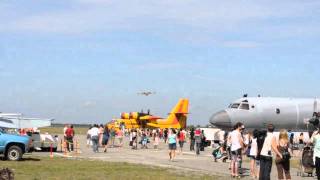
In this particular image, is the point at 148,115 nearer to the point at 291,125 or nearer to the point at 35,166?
the point at 291,125

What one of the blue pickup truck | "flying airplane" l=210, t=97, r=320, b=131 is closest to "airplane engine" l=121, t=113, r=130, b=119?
"flying airplane" l=210, t=97, r=320, b=131

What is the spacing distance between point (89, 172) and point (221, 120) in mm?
16052

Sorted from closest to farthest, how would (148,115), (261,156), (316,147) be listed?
(316,147), (261,156), (148,115)

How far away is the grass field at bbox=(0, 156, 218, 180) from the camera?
17.2 metres

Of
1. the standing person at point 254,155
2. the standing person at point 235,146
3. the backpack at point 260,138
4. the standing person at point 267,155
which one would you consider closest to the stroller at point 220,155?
the standing person at point 254,155

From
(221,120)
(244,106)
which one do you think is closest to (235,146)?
(221,120)

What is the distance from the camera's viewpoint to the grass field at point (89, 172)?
675 inches

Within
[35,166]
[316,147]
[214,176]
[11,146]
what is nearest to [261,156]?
[316,147]

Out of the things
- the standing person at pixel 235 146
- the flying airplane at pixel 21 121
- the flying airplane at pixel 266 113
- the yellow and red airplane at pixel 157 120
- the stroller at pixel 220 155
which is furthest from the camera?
the yellow and red airplane at pixel 157 120

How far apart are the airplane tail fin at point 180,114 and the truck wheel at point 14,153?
50846mm

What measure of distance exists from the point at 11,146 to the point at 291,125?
58.6ft

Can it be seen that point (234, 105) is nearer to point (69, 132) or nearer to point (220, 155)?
point (220, 155)

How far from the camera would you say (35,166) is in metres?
20.6

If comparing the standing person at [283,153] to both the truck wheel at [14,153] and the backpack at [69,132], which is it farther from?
the backpack at [69,132]
